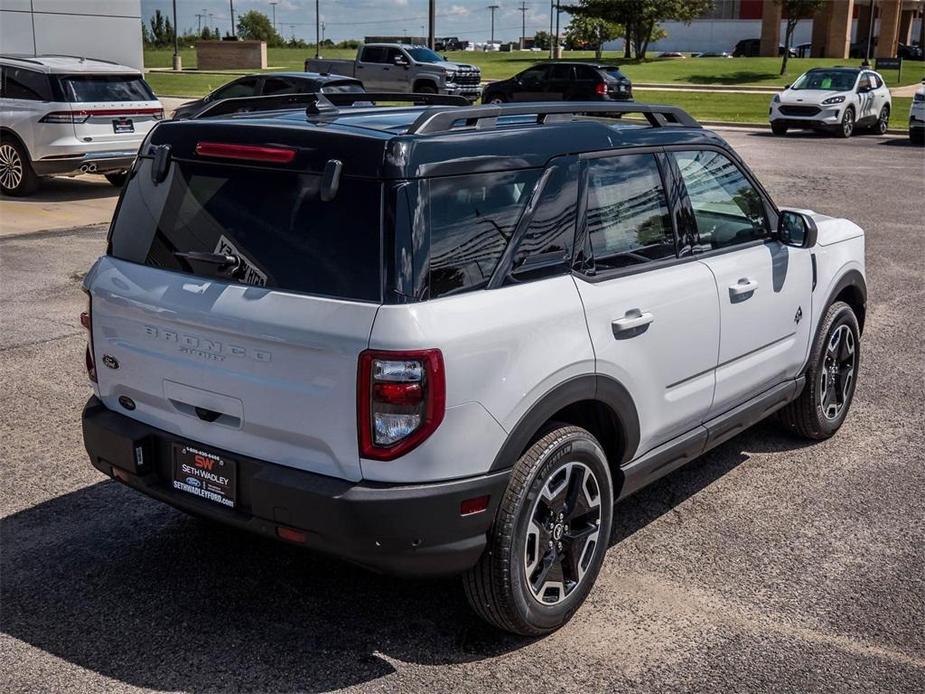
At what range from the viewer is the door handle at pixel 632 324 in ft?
13.5

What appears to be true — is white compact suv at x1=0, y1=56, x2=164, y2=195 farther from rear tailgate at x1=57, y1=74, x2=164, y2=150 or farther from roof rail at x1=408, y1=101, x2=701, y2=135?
roof rail at x1=408, y1=101, x2=701, y2=135

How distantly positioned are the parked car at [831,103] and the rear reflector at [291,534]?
25.8 m

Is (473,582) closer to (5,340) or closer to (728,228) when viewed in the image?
(728,228)

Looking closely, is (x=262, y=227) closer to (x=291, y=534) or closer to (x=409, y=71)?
(x=291, y=534)

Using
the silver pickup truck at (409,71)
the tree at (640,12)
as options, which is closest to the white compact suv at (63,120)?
the silver pickup truck at (409,71)

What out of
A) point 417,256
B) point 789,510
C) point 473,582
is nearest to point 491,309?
point 417,256

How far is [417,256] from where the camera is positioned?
11.4 feet

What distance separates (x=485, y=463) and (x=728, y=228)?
7.13 ft

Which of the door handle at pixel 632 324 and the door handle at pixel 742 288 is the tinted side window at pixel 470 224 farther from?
the door handle at pixel 742 288

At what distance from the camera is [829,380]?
6.13 m

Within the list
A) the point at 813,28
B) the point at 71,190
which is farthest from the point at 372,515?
the point at 813,28

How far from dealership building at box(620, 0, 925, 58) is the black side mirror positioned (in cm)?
6591

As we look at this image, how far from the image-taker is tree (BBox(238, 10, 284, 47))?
12538cm

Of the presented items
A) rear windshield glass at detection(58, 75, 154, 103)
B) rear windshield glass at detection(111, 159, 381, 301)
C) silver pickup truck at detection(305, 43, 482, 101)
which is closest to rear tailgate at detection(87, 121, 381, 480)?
rear windshield glass at detection(111, 159, 381, 301)
